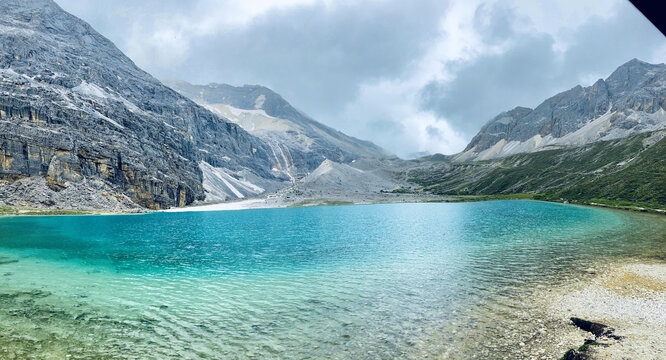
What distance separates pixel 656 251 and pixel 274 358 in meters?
53.7

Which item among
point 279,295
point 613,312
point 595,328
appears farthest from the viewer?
point 279,295

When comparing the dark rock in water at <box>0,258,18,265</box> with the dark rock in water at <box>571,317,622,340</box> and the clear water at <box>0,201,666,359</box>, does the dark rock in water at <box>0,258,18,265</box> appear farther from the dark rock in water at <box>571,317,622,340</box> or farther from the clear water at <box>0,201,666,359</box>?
the dark rock in water at <box>571,317,622,340</box>

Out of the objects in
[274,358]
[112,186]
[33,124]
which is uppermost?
[33,124]

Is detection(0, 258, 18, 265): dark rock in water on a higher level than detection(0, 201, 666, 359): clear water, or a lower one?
higher

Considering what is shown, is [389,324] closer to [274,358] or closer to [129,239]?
[274,358]

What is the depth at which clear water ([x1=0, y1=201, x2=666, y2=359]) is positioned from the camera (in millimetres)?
21031

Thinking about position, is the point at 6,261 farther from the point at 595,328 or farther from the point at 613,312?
the point at 613,312

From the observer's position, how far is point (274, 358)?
63.3 ft

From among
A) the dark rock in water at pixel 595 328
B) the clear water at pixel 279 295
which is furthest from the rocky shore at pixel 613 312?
the clear water at pixel 279 295

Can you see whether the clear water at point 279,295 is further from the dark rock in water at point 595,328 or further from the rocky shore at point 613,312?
the dark rock in water at point 595,328

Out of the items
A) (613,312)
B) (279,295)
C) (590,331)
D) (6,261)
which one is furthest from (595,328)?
(6,261)

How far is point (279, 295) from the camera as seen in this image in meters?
30.9

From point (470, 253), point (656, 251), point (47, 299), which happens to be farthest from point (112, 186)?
point (656, 251)

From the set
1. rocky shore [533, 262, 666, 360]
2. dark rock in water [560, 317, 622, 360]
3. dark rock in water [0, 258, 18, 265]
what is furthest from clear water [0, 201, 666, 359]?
dark rock in water [560, 317, 622, 360]
